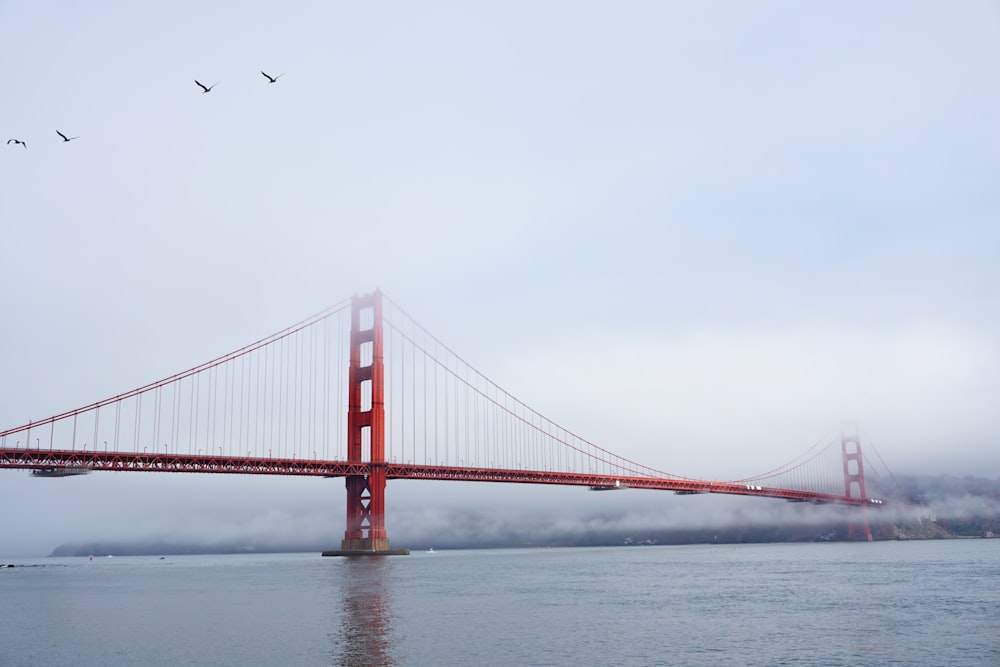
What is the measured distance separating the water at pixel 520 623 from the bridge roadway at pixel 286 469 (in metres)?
13.9

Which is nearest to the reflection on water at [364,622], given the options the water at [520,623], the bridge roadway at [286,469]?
the water at [520,623]

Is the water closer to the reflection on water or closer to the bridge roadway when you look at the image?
the reflection on water

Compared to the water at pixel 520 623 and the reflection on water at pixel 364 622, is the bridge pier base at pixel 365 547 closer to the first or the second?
the reflection on water at pixel 364 622

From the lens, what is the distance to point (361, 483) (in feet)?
247

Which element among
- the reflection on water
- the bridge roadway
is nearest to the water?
the reflection on water

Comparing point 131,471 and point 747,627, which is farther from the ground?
point 131,471

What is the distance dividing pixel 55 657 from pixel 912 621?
25001 millimetres

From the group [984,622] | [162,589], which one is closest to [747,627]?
[984,622]

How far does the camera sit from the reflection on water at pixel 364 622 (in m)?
22.7

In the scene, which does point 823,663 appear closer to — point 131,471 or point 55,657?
point 55,657

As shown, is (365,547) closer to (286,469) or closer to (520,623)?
(286,469)

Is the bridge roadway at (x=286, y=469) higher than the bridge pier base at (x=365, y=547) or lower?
higher

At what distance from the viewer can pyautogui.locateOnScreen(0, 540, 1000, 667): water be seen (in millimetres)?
22875

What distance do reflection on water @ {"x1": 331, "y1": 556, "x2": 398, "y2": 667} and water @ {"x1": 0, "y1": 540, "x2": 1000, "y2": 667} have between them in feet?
0.26
